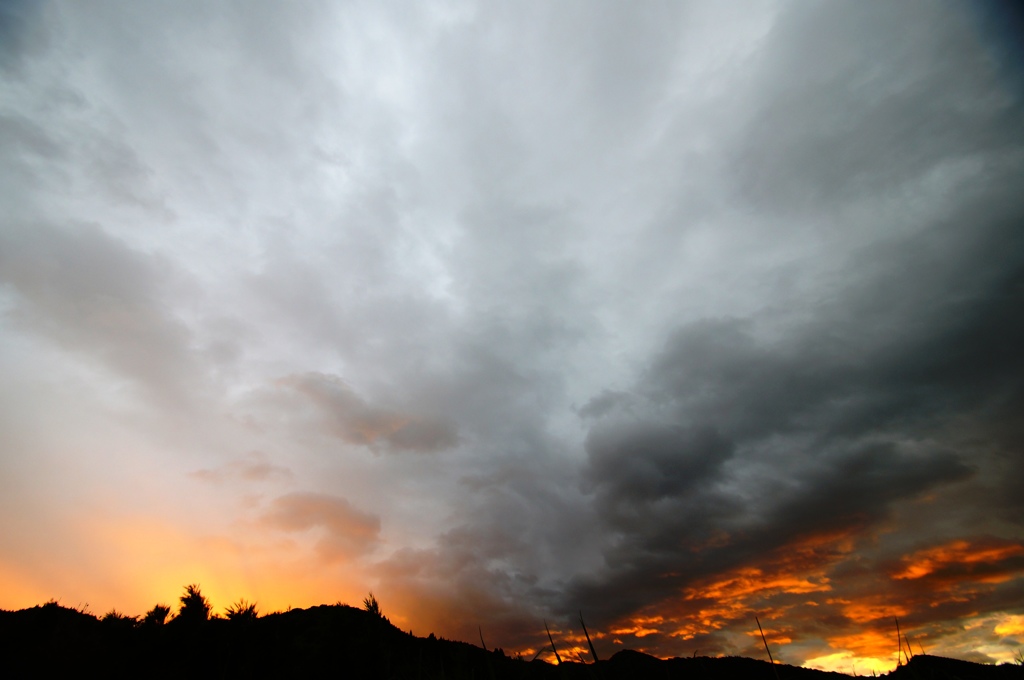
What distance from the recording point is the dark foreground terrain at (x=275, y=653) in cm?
777

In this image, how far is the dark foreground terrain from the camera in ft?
25.5

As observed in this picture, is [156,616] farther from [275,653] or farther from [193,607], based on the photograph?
[275,653]

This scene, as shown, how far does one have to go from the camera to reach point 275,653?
20016mm

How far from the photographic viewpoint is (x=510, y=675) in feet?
25.1

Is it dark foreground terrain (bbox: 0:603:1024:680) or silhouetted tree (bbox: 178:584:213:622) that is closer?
dark foreground terrain (bbox: 0:603:1024:680)

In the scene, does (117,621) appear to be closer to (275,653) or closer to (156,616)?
(156,616)

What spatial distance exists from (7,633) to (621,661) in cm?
20877

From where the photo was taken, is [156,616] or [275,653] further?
[156,616]

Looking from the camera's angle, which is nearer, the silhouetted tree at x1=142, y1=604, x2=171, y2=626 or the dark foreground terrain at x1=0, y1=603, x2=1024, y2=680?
the dark foreground terrain at x1=0, y1=603, x2=1024, y2=680

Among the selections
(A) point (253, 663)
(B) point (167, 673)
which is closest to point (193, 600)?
(B) point (167, 673)

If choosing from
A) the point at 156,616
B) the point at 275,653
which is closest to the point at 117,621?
the point at 156,616

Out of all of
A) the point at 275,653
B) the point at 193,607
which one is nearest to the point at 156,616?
the point at 193,607

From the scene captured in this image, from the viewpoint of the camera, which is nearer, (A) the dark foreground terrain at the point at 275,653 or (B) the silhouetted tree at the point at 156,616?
(A) the dark foreground terrain at the point at 275,653

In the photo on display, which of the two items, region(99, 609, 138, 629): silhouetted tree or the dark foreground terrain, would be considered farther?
region(99, 609, 138, 629): silhouetted tree
